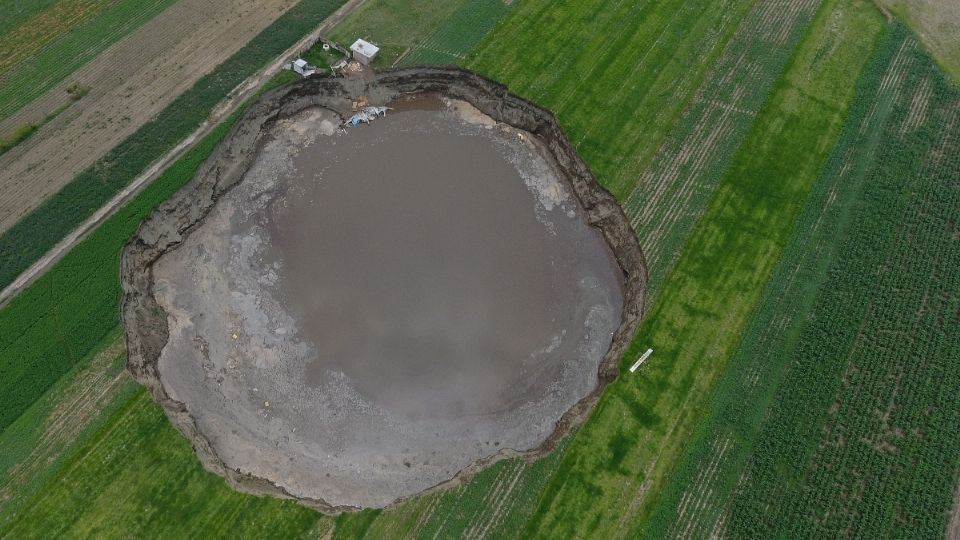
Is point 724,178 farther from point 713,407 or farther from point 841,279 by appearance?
point 713,407

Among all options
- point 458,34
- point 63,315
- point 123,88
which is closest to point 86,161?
point 123,88

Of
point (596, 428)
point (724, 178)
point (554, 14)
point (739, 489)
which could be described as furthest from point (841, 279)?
point (554, 14)

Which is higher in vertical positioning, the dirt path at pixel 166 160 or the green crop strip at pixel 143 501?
the dirt path at pixel 166 160

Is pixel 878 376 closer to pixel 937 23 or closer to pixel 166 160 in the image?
pixel 937 23

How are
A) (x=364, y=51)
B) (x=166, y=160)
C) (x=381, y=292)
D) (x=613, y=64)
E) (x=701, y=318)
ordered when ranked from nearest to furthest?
(x=701, y=318)
(x=381, y=292)
(x=166, y=160)
(x=364, y=51)
(x=613, y=64)

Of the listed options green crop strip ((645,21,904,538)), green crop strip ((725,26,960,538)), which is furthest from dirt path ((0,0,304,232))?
green crop strip ((725,26,960,538))

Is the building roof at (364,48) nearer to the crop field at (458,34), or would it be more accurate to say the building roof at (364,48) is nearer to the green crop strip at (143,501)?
the crop field at (458,34)

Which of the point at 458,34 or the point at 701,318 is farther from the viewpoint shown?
the point at 458,34

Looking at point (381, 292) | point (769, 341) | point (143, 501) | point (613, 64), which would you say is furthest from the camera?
point (613, 64)

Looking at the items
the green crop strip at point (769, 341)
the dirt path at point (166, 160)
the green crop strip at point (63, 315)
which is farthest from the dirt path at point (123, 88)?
the green crop strip at point (769, 341)
